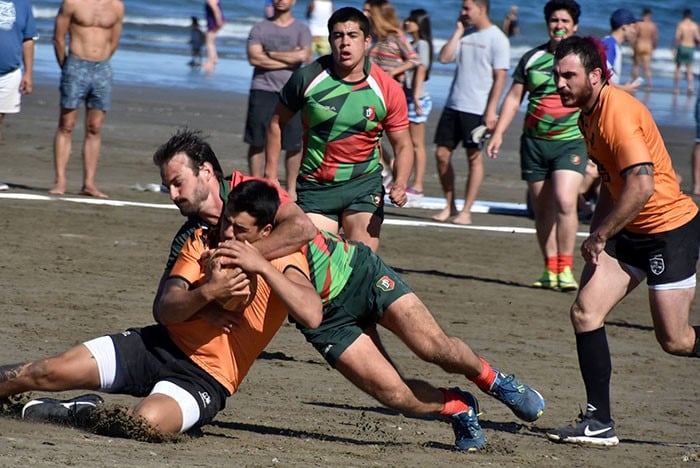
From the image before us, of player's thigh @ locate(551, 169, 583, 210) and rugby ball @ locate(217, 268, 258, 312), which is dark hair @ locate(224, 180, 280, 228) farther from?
player's thigh @ locate(551, 169, 583, 210)

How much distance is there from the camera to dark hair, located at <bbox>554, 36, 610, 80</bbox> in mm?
6043

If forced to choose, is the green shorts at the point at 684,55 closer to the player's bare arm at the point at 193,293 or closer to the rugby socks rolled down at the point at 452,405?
the rugby socks rolled down at the point at 452,405

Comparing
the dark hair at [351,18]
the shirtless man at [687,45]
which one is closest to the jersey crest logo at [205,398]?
the dark hair at [351,18]

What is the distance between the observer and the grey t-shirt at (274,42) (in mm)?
12539

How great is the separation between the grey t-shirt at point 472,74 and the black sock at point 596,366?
21.0 ft

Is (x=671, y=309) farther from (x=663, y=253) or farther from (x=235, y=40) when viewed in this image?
(x=235, y=40)

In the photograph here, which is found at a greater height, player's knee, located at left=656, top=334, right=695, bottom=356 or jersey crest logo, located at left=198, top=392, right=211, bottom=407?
player's knee, located at left=656, top=334, right=695, bottom=356

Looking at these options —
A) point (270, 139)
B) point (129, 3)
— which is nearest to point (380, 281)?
point (270, 139)

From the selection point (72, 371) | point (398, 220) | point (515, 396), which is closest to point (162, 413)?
point (72, 371)

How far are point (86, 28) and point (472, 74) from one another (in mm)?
3675

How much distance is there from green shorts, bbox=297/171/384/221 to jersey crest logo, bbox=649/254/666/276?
1952 mm

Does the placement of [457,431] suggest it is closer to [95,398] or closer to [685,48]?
[95,398]

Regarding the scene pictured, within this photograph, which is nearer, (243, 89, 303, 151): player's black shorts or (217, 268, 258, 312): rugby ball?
(217, 268, 258, 312): rugby ball

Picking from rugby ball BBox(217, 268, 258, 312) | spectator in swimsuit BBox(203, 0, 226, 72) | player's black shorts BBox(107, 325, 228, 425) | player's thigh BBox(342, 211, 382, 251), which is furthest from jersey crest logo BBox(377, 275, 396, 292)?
spectator in swimsuit BBox(203, 0, 226, 72)
